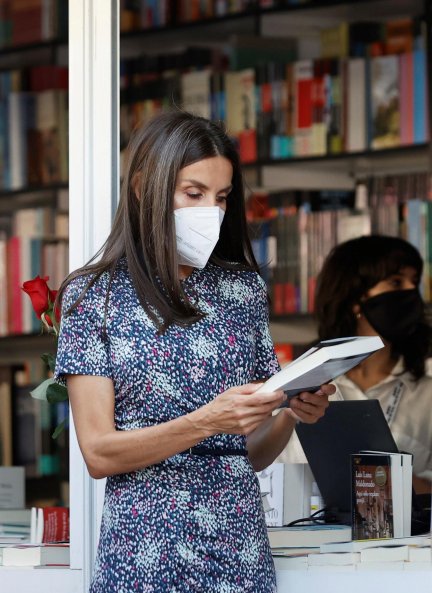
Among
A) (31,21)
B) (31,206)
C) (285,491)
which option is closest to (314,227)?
(31,206)

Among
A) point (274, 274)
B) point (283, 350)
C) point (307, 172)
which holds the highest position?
point (307, 172)

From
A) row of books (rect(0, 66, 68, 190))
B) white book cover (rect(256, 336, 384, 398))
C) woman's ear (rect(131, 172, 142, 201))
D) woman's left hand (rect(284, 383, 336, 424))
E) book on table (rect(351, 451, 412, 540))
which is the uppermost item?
row of books (rect(0, 66, 68, 190))

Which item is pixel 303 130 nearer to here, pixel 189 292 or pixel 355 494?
pixel 355 494

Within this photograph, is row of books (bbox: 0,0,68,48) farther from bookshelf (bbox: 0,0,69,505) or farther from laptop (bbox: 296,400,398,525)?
laptop (bbox: 296,400,398,525)

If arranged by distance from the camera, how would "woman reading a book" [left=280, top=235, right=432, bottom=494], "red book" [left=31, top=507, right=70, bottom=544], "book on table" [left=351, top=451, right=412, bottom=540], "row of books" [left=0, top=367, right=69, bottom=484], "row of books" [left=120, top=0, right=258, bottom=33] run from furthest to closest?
"row of books" [left=0, top=367, right=69, bottom=484] < "row of books" [left=120, top=0, right=258, bottom=33] < "woman reading a book" [left=280, top=235, right=432, bottom=494] < "red book" [left=31, top=507, right=70, bottom=544] < "book on table" [left=351, top=451, right=412, bottom=540]

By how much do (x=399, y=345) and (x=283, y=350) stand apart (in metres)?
0.96

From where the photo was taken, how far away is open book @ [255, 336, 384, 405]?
176 centimetres

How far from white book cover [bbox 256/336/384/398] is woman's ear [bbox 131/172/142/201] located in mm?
410

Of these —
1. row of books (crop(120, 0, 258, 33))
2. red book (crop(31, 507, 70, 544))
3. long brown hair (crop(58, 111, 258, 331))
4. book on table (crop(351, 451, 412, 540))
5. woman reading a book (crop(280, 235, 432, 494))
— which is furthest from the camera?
row of books (crop(120, 0, 258, 33))

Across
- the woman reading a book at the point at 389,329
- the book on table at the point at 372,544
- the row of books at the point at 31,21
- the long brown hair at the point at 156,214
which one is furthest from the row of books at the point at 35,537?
the row of books at the point at 31,21

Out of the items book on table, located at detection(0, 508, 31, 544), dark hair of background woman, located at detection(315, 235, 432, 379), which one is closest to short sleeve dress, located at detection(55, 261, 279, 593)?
book on table, located at detection(0, 508, 31, 544)

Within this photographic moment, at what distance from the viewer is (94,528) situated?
96.7 inches

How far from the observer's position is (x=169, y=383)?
6.09 feet

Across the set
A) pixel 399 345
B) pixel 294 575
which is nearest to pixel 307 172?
pixel 399 345
